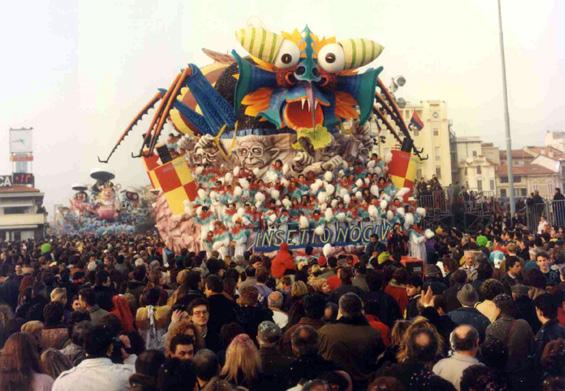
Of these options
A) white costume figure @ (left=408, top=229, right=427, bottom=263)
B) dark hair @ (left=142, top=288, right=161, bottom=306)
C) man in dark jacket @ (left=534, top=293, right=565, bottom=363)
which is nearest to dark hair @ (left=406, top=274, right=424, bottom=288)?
man in dark jacket @ (left=534, top=293, right=565, bottom=363)

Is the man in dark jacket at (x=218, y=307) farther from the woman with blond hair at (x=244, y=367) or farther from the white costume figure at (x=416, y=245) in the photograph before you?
the white costume figure at (x=416, y=245)

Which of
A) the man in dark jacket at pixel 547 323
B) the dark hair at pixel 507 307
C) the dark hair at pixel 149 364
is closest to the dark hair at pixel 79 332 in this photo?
the dark hair at pixel 149 364

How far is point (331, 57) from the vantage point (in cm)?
2056

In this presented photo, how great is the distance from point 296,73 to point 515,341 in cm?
1614

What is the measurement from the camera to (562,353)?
177 inches

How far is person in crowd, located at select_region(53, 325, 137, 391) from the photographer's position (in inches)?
179

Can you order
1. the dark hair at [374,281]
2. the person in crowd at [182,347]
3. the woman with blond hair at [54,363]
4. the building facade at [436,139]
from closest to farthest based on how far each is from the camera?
the person in crowd at [182,347] → the woman with blond hair at [54,363] → the dark hair at [374,281] → the building facade at [436,139]

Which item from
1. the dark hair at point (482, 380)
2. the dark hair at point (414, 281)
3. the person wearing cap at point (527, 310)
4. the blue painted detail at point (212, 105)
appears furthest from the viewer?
the blue painted detail at point (212, 105)

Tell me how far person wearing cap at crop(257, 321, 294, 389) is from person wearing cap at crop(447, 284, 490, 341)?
172cm

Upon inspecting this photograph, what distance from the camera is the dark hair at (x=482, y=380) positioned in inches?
154

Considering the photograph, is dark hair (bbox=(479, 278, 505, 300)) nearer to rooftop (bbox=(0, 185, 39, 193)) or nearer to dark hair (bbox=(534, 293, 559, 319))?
dark hair (bbox=(534, 293, 559, 319))

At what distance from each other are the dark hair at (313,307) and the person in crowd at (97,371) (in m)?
1.80

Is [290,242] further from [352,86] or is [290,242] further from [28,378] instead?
[28,378]

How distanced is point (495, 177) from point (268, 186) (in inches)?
1964
